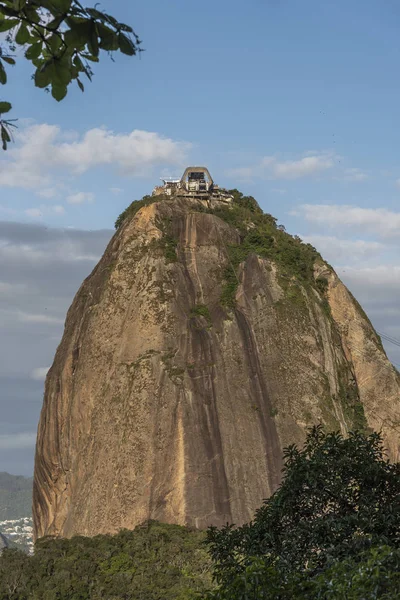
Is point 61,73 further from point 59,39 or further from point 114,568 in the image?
point 114,568

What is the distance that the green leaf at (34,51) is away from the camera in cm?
734

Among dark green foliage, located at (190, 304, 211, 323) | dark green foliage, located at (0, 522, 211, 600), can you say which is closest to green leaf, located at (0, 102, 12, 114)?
dark green foliage, located at (0, 522, 211, 600)

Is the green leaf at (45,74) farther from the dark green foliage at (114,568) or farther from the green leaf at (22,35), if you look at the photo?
the dark green foliage at (114,568)

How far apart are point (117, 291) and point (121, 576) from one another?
2336 centimetres

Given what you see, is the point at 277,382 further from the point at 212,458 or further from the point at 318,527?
the point at 318,527

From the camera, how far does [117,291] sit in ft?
204

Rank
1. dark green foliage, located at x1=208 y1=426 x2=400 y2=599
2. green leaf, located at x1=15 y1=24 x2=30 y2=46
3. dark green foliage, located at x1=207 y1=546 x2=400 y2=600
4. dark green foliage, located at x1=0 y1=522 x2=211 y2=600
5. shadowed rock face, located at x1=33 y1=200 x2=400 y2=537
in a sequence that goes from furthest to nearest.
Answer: shadowed rock face, located at x1=33 y1=200 x2=400 y2=537
dark green foliage, located at x1=0 y1=522 x2=211 y2=600
dark green foliage, located at x1=208 y1=426 x2=400 y2=599
dark green foliage, located at x1=207 y1=546 x2=400 y2=600
green leaf, located at x1=15 y1=24 x2=30 y2=46

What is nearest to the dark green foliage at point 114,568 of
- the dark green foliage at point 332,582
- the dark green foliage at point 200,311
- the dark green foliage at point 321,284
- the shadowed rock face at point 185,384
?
the shadowed rock face at point 185,384

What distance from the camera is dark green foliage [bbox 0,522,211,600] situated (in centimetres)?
4241

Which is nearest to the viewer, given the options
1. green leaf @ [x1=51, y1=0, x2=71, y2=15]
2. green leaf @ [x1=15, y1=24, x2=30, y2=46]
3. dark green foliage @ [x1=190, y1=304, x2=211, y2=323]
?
green leaf @ [x1=51, y1=0, x2=71, y2=15]

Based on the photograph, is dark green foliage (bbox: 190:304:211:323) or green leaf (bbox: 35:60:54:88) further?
dark green foliage (bbox: 190:304:211:323)

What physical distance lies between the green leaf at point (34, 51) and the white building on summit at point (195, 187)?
61.2 m

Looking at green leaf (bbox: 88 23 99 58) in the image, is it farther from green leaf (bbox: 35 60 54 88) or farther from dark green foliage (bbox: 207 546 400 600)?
dark green foliage (bbox: 207 546 400 600)

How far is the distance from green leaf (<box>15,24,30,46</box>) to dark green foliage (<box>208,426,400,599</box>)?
1141cm
